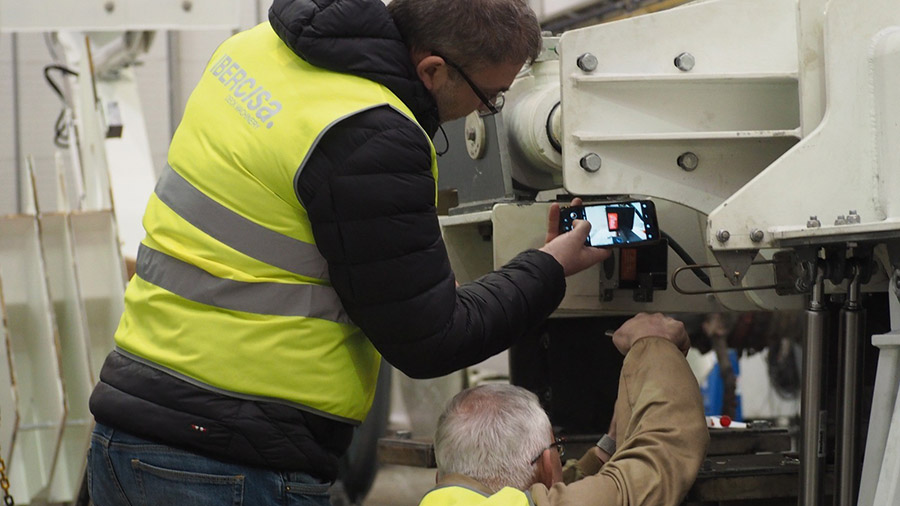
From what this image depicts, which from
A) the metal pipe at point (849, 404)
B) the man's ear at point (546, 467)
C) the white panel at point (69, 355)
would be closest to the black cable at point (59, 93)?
the white panel at point (69, 355)

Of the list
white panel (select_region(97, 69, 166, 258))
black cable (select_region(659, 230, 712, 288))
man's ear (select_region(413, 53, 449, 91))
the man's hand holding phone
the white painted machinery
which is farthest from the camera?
white panel (select_region(97, 69, 166, 258))

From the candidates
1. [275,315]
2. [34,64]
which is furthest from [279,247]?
[34,64]

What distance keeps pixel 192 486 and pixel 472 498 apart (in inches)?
17.0

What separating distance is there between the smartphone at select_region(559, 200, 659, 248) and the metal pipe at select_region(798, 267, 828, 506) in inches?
13.4

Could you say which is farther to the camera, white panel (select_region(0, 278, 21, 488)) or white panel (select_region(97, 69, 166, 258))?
white panel (select_region(97, 69, 166, 258))

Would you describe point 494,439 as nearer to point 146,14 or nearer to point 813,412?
point 813,412

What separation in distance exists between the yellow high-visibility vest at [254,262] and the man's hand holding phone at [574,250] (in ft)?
1.51

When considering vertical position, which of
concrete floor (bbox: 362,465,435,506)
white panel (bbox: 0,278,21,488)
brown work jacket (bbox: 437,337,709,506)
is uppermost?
brown work jacket (bbox: 437,337,709,506)

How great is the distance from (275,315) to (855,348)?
3.44 feet

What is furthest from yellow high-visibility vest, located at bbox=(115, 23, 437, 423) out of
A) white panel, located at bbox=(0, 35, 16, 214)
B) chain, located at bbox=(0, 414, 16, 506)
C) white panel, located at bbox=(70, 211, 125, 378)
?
white panel, located at bbox=(0, 35, 16, 214)

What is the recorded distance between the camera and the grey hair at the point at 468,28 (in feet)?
5.68

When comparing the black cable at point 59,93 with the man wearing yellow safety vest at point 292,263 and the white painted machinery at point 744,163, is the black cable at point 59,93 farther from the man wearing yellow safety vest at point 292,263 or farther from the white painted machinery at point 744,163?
the man wearing yellow safety vest at point 292,263

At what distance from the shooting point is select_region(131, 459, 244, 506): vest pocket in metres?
1.70

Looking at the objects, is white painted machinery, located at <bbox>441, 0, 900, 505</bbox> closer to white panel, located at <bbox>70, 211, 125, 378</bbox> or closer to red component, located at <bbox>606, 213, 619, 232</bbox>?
red component, located at <bbox>606, 213, 619, 232</bbox>
